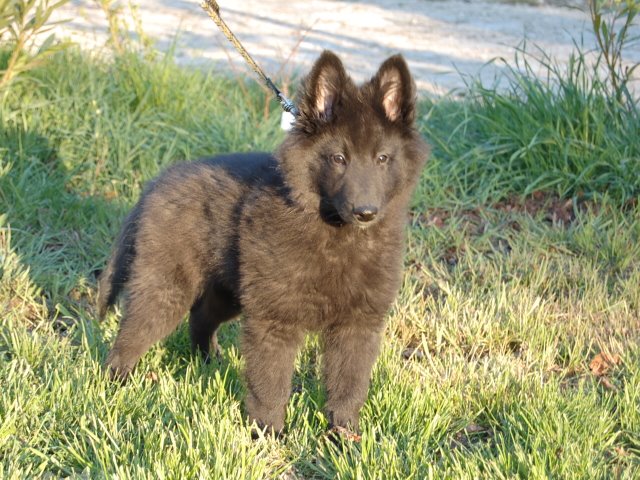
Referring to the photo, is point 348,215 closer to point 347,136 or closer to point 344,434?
point 347,136

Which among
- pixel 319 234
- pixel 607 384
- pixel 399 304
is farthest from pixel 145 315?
pixel 607 384

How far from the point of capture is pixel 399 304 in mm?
5000

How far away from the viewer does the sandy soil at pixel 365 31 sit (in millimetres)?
8750

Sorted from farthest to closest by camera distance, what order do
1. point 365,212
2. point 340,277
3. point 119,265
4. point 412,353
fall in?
point 412,353
point 119,265
point 340,277
point 365,212

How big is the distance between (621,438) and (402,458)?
934mm

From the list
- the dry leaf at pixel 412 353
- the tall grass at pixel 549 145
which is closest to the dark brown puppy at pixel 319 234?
the dry leaf at pixel 412 353

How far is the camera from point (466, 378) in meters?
4.17

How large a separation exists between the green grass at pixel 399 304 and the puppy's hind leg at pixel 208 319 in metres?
0.13

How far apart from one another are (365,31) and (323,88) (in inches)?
273

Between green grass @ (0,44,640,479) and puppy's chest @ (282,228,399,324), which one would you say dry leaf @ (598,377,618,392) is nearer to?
green grass @ (0,44,640,479)

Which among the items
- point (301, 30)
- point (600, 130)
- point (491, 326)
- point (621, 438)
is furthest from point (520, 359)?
point (301, 30)

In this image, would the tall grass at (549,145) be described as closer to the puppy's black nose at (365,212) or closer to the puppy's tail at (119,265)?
the puppy's tail at (119,265)

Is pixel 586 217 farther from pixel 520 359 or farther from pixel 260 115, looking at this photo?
pixel 260 115

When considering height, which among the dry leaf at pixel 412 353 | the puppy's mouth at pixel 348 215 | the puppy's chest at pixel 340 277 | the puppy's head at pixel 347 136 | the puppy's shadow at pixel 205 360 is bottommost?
the puppy's shadow at pixel 205 360
